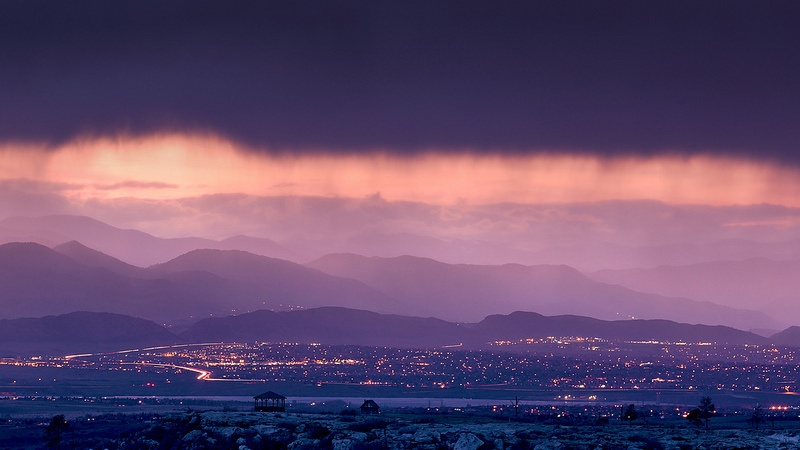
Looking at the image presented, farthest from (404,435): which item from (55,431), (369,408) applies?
(55,431)

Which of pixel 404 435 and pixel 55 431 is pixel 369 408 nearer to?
pixel 404 435

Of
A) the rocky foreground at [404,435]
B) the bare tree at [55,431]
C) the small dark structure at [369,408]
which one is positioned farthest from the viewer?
the small dark structure at [369,408]

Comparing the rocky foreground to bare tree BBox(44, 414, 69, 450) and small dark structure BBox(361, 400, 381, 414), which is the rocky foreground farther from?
small dark structure BBox(361, 400, 381, 414)

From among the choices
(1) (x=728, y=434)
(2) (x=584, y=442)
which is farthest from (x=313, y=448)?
(1) (x=728, y=434)

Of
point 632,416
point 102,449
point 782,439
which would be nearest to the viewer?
point 782,439

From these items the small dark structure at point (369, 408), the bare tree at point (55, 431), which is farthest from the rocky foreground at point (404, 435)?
the small dark structure at point (369, 408)

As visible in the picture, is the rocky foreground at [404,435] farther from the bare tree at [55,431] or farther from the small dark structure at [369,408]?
the small dark structure at [369,408]

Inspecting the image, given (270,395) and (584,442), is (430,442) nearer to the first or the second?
(584,442)

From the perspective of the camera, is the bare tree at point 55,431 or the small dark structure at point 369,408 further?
→ the small dark structure at point 369,408
